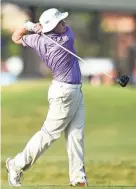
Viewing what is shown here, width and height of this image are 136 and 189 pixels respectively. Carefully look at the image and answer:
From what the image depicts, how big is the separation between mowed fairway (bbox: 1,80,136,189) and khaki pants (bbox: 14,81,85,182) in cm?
44

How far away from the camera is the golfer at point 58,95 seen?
10.4m

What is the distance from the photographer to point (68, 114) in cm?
1048

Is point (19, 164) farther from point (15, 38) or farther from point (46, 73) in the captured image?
point (46, 73)

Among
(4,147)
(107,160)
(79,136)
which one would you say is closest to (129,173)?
(107,160)

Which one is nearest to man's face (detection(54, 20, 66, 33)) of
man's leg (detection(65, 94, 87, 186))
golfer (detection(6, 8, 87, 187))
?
golfer (detection(6, 8, 87, 187))

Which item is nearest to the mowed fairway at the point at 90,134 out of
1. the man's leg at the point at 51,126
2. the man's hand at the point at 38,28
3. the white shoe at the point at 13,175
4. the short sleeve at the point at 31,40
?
the white shoe at the point at 13,175

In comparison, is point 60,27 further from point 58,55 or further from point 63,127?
point 63,127

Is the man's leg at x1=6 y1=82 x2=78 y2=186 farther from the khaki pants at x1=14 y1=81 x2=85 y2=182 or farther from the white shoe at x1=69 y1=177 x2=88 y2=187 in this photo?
the white shoe at x1=69 y1=177 x2=88 y2=187

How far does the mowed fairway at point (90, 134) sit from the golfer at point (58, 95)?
17.1 inches

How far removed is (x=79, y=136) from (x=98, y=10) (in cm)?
3931

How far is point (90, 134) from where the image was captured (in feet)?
62.4

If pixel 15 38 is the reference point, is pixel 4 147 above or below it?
below

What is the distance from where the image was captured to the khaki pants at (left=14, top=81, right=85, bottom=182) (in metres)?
10.4

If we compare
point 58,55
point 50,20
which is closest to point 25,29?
point 50,20
